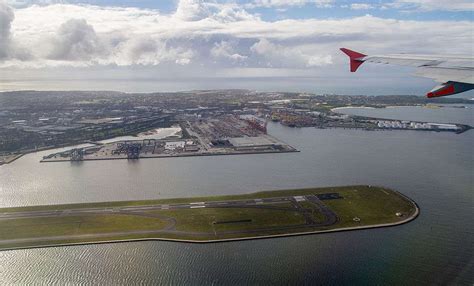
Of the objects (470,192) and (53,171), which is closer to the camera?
(470,192)

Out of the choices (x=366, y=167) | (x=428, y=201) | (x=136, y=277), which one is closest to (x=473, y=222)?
(x=428, y=201)

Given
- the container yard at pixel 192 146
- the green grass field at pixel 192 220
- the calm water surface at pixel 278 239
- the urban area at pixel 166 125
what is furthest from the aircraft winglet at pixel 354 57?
the urban area at pixel 166 125

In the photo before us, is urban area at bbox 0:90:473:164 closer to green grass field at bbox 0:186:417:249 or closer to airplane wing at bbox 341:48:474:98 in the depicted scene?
green grass field at bbox 0:186:417:249

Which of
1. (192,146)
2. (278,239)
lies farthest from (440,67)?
(192,146)

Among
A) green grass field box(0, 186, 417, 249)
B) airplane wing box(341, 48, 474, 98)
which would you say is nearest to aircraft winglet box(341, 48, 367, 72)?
airplane wing box(341, 48, 474, 98)

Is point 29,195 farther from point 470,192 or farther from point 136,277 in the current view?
point 470,192
